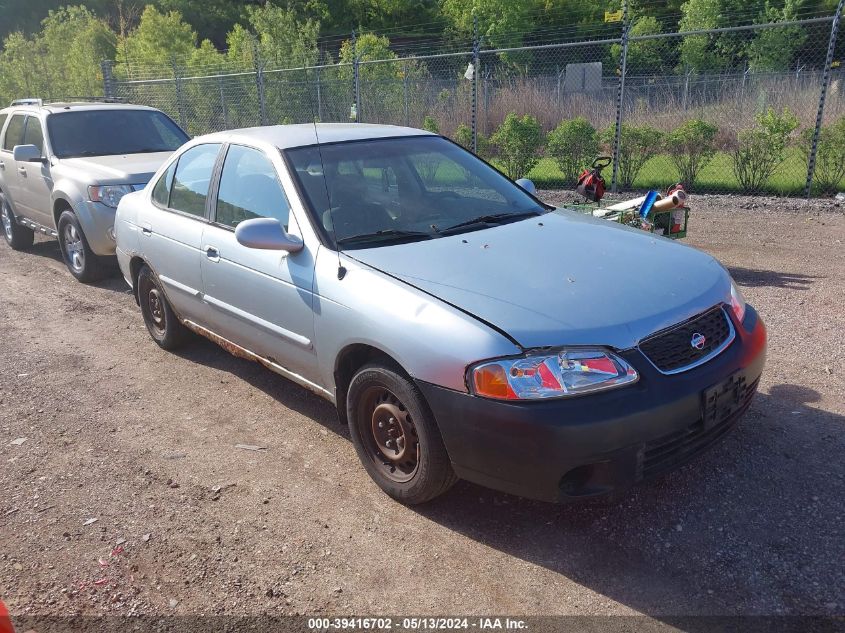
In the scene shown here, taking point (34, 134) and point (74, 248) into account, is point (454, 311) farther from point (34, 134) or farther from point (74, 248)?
point (34, 134)

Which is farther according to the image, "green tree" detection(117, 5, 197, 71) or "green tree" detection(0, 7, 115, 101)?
"green tree" detection(117, 5, 197, 71)

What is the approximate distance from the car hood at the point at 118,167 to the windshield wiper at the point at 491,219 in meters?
4.64

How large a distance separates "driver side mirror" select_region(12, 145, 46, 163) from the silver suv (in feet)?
0.03

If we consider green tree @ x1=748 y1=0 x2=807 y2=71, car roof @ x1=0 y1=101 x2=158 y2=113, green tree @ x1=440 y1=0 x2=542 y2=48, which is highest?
green tree @ x1=440 y1=0 x2=542 y2=48

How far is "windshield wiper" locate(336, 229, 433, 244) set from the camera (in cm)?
374

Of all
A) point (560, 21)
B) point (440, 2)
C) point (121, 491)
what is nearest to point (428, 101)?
point (121, 491)

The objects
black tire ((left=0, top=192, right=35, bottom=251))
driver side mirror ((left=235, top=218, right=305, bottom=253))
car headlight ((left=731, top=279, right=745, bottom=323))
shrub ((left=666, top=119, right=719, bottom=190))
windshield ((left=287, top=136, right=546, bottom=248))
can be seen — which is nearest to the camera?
car headlight ((left=731, top=279, right=745, bottom=323))

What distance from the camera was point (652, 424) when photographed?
2.85m

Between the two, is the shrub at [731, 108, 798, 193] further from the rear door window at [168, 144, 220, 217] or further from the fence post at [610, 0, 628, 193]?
the rear door window at [168, 144, 220, 217]

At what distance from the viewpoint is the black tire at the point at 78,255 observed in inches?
302

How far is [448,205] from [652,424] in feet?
6.32

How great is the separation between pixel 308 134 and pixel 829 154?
9.14 metres

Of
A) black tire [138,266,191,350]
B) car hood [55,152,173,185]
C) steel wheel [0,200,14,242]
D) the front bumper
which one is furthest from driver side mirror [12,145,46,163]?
the front bumper

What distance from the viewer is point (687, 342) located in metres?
3.09
